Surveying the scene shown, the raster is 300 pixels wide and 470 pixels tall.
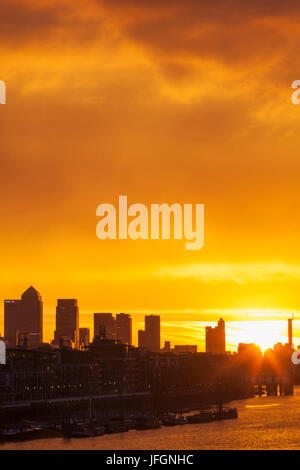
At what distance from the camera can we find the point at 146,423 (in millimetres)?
177875

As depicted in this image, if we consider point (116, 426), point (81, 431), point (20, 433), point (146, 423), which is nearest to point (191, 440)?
point (116, 426)

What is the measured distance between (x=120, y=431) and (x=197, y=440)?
16.0 meters

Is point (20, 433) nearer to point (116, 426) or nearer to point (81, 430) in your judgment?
point (81, 430)

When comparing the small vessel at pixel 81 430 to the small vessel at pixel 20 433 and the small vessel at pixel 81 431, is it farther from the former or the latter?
the small vessel at pixel 20 433

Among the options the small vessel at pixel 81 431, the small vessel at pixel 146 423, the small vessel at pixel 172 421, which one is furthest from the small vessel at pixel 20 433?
the small vessel at pixel 172 421

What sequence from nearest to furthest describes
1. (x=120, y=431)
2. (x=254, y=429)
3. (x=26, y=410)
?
(x=120, y=431), (x=254, y=429), (x=26, y=410)

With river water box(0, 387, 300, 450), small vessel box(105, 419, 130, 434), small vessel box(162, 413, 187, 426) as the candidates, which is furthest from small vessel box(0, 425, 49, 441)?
small vessel box(162, 413, 187, 426)

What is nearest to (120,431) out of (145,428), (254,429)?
(145,428)

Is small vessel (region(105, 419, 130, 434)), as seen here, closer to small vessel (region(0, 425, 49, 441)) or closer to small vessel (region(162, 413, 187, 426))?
small vessel (region(162, 413, 187, 426))

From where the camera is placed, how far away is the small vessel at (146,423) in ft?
580

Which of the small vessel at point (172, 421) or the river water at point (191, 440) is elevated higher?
the small vessel at point (172, 421)
